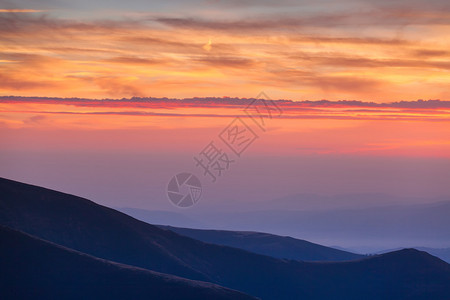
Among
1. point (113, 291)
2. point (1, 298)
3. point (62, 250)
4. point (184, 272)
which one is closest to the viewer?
point (1, 298)

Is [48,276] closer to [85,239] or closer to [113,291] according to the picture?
[113,291]

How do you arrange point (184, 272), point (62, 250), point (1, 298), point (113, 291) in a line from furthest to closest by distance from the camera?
point (184, 272)
point (62, 250)
point (113, 291)
point (1, 298)

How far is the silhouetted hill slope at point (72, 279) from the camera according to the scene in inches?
5999

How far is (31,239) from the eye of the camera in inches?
6693

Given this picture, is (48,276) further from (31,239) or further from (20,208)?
(20,208)

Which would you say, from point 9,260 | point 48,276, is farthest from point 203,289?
point 9,260

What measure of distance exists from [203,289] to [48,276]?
116 ft

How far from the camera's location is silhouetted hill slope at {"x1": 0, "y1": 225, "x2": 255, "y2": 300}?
152 m

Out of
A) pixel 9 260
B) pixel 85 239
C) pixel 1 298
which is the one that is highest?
pixel 85 239

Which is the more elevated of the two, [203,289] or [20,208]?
[20,208]

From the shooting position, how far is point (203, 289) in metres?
160

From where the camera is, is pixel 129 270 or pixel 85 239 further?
pixel 85 239

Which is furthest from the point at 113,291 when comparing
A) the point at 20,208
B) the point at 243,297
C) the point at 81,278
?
the point at 20,208

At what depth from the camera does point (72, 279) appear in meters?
158
